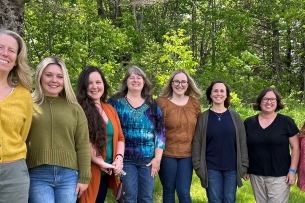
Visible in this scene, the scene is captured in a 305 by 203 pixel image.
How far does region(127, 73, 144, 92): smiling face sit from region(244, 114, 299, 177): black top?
1.49 metres

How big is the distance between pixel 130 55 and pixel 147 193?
402 inches

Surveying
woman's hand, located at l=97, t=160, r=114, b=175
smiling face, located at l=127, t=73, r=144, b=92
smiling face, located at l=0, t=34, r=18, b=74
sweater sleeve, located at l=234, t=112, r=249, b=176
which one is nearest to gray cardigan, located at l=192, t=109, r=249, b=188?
sweater sleeve, located at l=234, t=112, r=249, b=176

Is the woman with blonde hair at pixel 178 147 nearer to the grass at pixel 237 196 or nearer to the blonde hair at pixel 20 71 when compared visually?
the grass at pixel 237 196

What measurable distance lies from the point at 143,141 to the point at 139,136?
76 mm

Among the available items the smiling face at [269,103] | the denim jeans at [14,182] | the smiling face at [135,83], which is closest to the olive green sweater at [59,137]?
the denim jeans at [14,182]

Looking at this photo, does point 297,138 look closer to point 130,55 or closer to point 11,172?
point 11,172

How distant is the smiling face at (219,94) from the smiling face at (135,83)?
924mm

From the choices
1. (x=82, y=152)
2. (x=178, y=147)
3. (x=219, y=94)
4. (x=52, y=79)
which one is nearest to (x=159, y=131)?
(x=178, y=147)

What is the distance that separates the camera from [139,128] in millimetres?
4016

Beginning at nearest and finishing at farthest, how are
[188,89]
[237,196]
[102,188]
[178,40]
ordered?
[102,188] → [188,89] → [237,196] → [178,40]

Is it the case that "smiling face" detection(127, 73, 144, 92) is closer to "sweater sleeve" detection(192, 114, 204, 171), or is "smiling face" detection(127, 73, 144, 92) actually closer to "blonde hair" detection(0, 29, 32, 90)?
"sweater sleeve" detection(192, 114, 204, 171)

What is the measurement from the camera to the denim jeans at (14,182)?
2.60 meters

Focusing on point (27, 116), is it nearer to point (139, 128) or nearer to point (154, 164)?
point (139, 128)

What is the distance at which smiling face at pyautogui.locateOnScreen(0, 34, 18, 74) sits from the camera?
267cm
